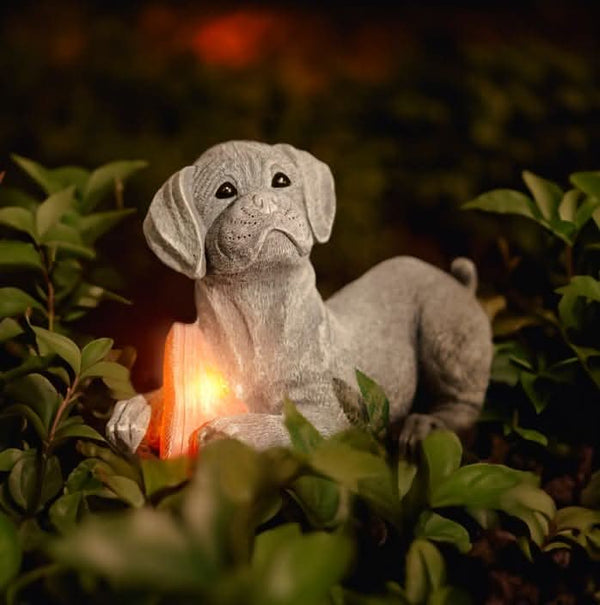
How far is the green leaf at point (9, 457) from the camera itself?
1.15 meters

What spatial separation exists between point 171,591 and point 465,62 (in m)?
2.24

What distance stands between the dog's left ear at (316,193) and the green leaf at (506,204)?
0.27 meters

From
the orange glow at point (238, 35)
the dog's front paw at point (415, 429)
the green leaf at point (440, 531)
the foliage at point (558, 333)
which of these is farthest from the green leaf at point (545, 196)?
the orange glow at point (238, 35)

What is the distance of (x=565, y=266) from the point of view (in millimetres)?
1499

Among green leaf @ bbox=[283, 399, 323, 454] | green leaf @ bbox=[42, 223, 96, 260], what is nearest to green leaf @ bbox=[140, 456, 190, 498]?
green leaf @ bbox=[283, 399, 323, 454]

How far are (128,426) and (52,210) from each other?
404mm

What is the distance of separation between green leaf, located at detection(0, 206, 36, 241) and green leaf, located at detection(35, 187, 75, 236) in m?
0.01

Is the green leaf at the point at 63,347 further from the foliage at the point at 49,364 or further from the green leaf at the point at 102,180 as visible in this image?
the green leaf at the point at 102,180

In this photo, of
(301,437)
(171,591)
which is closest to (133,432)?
(301,437)

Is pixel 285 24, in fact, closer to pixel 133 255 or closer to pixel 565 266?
pixel 133 255

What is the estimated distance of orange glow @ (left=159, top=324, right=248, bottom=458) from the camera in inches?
45.4

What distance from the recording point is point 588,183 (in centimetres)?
141

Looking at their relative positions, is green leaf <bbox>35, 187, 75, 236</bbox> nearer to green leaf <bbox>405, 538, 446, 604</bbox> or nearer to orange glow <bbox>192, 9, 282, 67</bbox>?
green leaf <bbox>405, 538, 446, 604</bbox>

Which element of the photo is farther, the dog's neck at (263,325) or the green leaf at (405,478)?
the dog's neck at (263,325)
